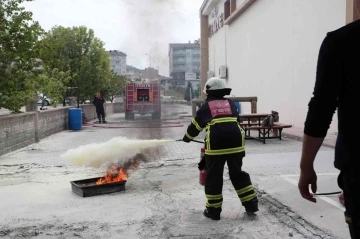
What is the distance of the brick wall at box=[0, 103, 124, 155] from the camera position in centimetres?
1058

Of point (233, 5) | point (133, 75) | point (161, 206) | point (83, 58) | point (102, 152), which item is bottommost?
point (161, 206)

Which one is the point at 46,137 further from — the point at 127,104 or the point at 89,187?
the point at 127,104

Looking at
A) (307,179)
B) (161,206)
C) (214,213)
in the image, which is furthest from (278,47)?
(307,179)

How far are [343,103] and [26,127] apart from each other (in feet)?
38.4

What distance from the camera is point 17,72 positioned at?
1069cm

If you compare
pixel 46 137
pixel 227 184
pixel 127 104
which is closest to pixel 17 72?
pixel 46 137

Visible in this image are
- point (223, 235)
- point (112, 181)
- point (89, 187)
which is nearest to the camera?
point (223, 235)

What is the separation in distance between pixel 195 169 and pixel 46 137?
843cm

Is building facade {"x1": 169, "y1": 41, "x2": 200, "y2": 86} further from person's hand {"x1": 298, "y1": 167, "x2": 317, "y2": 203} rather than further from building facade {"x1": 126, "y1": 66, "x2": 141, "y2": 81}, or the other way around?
person's hand {"x1": 298, "y1": 167, "x2": 317, "y2": 203}

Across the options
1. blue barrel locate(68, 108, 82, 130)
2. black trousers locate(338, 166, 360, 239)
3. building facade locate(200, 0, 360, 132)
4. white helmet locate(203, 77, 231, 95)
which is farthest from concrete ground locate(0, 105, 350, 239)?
blue barrel locate(68, 108, 82, 130)

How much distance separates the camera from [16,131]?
37.5 feet

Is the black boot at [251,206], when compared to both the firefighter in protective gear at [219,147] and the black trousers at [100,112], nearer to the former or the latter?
the firefighter in protective gear at [219,147]

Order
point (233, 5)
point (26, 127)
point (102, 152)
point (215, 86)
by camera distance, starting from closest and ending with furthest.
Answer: point (215, 86)
point (102, 152)
point (26, 127)
point (233, 5)

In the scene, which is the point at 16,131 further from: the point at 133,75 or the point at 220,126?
the point at 133,75
